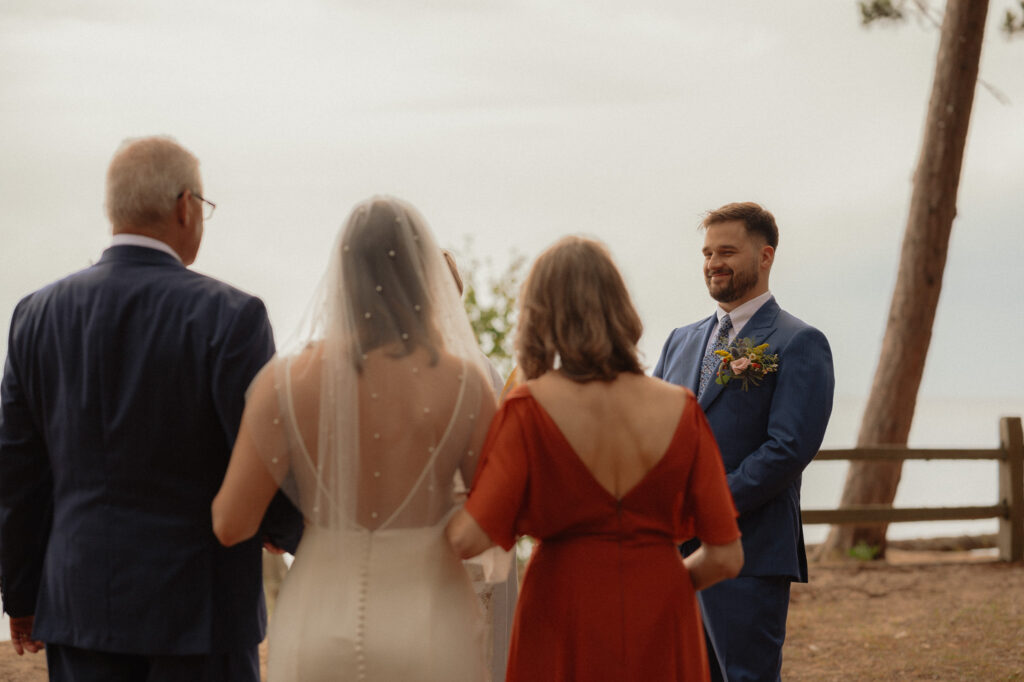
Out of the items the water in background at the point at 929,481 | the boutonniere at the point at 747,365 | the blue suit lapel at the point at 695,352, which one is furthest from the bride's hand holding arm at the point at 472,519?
the water in background at the point at 929,481

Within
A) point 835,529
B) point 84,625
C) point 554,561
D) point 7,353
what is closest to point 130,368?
point 7,353

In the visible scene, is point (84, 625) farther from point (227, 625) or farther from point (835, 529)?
point (835, 529)

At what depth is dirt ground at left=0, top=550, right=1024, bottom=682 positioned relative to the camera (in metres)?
6.85

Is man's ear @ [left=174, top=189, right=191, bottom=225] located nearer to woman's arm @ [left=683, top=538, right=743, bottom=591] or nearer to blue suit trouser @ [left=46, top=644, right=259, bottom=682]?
blue suit trouser @ [left=46, top=644, right=259, bottom=682]

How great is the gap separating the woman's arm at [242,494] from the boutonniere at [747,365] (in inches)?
78.1

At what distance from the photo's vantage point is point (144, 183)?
3035mm

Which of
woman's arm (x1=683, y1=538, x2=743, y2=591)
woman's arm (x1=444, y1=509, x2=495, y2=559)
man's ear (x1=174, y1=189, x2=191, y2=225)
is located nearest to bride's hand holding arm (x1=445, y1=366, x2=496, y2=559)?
woman's arm (x1=444, y1=509, x2=495, y2=559)

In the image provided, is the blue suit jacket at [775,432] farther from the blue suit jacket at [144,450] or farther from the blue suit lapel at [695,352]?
the blue suit jacket at [144,450]

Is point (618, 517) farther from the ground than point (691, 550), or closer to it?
farther from the ground

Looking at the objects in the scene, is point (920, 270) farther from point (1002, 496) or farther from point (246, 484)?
point (246, 484)

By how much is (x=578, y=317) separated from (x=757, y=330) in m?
1.62

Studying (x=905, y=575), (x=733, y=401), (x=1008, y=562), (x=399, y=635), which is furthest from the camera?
(x=1008, y=562)

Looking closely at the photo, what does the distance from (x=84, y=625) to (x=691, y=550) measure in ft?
7.30

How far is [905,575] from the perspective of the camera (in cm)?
988
